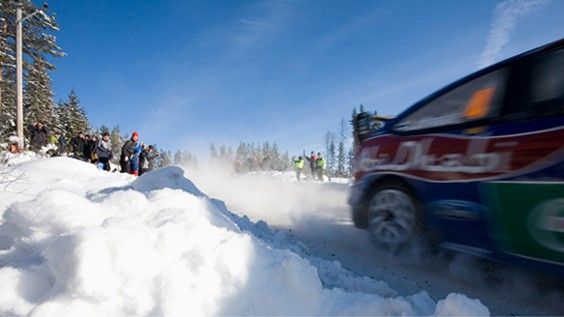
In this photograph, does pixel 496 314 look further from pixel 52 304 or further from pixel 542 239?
pixel 52 304

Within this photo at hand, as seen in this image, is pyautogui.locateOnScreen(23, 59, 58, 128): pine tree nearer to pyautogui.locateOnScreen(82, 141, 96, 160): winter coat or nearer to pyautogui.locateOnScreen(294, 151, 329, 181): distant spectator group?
pyautogui.locateOnScreen(82, 141, 96, 160): winter coat

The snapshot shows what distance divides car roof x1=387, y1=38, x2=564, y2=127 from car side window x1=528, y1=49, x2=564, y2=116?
0.06 m

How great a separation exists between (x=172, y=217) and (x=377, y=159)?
7.50 feet

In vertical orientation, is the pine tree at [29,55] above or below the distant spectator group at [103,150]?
above

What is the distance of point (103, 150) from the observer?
12.9 metres

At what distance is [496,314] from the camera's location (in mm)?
2531

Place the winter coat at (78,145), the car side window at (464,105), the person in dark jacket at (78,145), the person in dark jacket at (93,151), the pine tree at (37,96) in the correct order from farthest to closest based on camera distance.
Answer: the pine tree at (37,96) → the winter coat at (78,145) → the person in dark jacket at (78,145) → the person in dark jacket at (93,151) → the car side window at (464,105)

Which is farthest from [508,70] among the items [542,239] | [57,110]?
[57,110]

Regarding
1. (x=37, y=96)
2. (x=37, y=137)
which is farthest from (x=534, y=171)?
(x=37, y=96)

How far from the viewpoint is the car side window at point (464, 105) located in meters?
3.03

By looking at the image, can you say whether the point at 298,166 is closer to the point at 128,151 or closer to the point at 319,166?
the point at 319,166

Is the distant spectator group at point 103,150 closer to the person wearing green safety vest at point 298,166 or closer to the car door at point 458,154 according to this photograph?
the person wearing green safety vest at point 298,166

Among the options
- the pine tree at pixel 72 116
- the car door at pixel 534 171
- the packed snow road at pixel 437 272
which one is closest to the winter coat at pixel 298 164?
the packed snow road at pixel 437 272

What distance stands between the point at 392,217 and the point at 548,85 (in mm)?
1810
